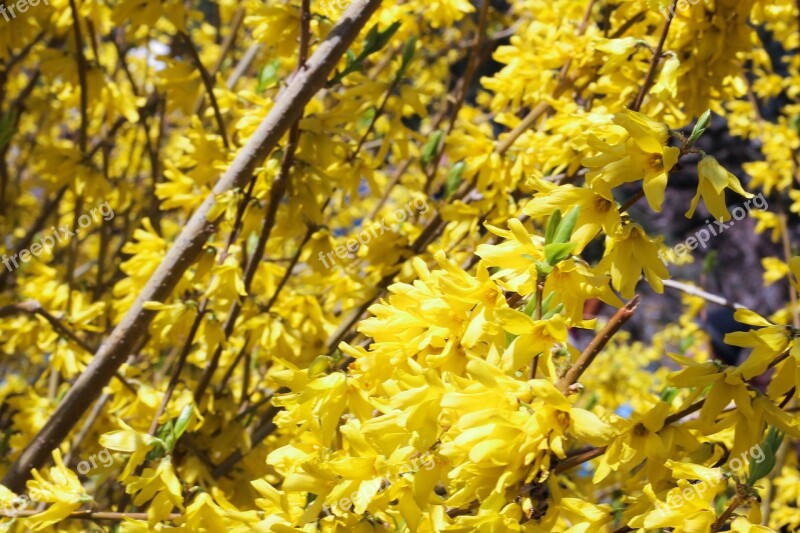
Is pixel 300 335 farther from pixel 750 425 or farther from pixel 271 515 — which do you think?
pixel 750 425

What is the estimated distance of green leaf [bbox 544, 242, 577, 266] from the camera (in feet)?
3.05

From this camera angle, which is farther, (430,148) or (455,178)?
(430,148)

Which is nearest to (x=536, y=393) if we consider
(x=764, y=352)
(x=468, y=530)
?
(x=468, y=530)

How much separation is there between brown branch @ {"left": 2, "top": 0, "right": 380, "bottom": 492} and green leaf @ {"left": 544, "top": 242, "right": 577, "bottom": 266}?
2.74 feet

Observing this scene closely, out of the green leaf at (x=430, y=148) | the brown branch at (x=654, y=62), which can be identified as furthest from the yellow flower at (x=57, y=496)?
the brown branch at (x=654, y=62)

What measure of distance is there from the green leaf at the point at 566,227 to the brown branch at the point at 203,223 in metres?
0.80

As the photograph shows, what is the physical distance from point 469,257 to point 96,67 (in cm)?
131

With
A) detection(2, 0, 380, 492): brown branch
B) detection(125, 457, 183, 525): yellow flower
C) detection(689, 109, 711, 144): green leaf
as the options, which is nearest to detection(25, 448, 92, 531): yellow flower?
detection(125, 457, 183, 525): yellow flower

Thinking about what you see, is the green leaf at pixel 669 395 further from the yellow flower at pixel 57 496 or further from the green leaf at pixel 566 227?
the yellow flower at pixel 57 496

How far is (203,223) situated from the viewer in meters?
1.62

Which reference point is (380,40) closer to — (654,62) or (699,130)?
(654,62)

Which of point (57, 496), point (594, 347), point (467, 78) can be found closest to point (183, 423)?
point (57, 496)

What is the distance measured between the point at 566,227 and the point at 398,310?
0.26 metres

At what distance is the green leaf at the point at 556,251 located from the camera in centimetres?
93
